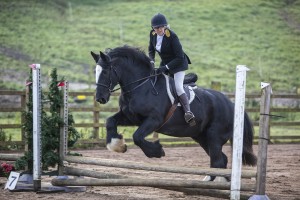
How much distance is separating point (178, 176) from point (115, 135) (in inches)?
103

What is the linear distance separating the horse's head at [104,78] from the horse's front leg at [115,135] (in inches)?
17.8

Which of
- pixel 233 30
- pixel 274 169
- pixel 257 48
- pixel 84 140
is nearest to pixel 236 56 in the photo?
pixel 257 48

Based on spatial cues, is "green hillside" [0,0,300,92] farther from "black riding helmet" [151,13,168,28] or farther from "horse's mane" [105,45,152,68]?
"black riding helmet" [151,13,168,28]

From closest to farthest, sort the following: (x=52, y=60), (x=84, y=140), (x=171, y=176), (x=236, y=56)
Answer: (x=171, y=176) < (x=84, y=140) < (x=52, y=60) < (x=236, y=56)

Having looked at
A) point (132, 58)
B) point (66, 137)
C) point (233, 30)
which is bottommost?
point (66, 137)

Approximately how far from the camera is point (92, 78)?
34344 mm

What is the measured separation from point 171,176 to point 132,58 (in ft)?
9.28

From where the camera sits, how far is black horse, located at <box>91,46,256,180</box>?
8109mm

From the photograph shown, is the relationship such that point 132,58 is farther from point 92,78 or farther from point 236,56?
point 236,56

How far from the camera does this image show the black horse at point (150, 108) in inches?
319

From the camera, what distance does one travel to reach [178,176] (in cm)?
1048

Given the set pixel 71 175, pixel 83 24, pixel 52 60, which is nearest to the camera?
pixel 71 175

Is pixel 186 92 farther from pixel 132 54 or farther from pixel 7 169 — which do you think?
pixel 7 169

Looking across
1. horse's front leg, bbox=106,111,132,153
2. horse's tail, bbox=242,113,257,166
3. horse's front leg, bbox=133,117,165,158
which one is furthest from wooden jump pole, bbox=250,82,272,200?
horse's tail, bbox=242,113,257,166
